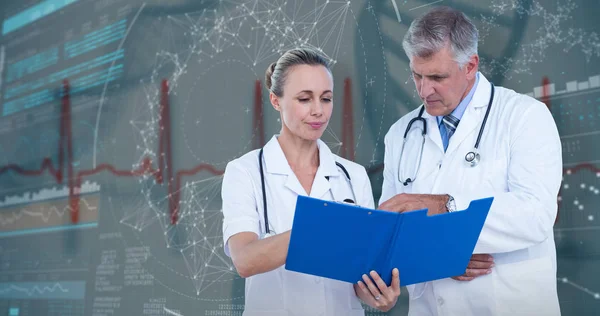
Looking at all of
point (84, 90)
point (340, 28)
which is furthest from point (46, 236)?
point (340, 28)

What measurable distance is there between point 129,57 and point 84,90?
1.62ft

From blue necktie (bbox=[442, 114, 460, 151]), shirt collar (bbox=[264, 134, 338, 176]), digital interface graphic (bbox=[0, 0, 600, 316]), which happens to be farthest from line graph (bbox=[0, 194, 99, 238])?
blue necktie (bbox=[442, 114, 460, 151])

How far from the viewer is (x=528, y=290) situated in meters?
1.51

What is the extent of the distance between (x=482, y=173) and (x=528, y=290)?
306 mm

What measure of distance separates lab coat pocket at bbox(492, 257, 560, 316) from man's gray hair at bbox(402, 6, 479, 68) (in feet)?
1.78

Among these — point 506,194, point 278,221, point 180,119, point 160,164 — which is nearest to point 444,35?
point 506,194

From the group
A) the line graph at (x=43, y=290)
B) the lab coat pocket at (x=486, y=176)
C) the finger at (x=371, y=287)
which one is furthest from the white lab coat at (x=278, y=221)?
the line graph at (x=43, y=290)

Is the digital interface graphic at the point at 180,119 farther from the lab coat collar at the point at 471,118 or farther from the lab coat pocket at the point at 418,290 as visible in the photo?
the lab coat pocket at the point at 418,290

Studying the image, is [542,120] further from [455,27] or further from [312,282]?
[312,282]

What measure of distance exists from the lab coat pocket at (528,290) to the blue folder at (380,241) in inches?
5.9

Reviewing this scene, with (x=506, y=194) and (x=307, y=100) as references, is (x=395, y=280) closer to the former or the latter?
(x=506, y=194)

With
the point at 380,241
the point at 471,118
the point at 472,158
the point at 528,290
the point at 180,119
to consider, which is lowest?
the point at 528,290

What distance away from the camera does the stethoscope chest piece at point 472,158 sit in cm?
159

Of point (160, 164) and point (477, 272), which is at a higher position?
point (160, 164)
